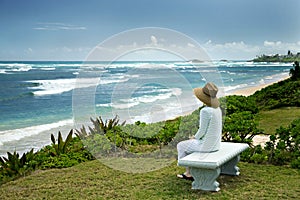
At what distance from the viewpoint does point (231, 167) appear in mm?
6543

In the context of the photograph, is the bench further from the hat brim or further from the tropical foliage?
the tropical foliage

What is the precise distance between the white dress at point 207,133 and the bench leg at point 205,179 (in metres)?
0.36

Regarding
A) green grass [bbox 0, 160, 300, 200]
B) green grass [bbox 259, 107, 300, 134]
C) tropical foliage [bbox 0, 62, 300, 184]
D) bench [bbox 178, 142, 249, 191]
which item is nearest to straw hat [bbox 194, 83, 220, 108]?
bench [bbox 178, 142, 249, 191]

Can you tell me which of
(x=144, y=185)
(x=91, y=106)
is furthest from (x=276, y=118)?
(x=144, y=185)

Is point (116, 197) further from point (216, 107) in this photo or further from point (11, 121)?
point (11, 121)

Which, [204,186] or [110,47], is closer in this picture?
[204,186]

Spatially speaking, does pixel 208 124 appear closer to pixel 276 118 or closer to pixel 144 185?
pixel 144 185

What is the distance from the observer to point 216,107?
5.95 m

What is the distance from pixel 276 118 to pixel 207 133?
6.91 metres

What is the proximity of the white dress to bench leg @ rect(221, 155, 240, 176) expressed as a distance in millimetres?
567

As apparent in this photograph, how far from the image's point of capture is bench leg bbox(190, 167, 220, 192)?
5711 millimetres

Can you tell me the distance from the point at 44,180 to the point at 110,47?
2457mm

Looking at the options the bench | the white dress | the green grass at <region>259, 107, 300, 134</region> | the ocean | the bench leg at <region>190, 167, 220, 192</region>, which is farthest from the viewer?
the green grass at <region>259, 107, 300, 134</region>

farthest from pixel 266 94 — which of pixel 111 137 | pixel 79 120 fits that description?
pixel 111 137
